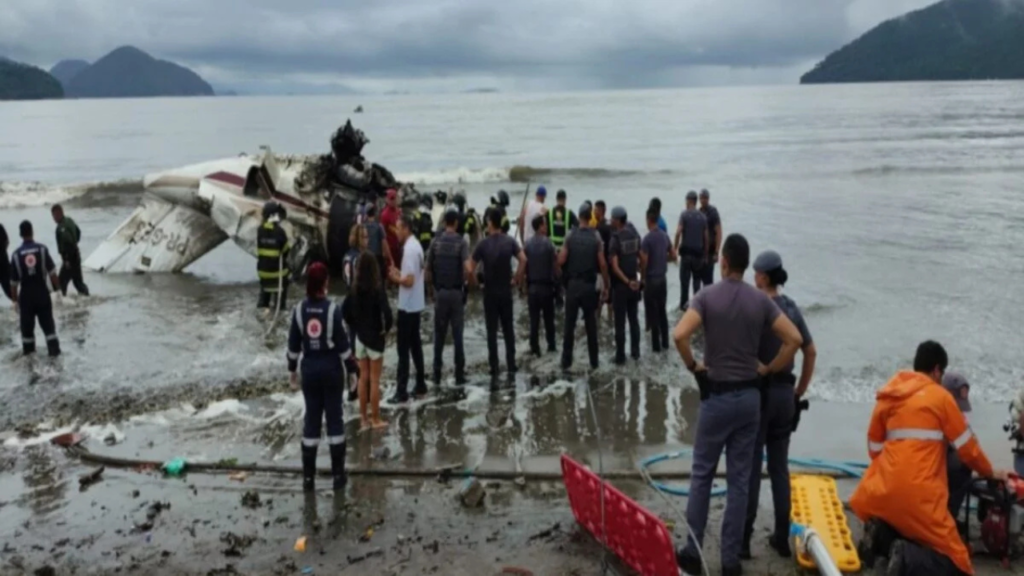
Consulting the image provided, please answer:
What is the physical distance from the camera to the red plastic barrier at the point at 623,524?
5195 mm

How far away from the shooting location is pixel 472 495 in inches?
267

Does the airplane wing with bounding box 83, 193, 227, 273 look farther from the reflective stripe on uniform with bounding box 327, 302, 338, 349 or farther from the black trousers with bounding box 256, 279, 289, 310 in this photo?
the reflective stripe on uniform with bounding box 327, 302, 338, 349

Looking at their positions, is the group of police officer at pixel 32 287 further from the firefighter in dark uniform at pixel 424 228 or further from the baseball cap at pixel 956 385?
the baseball cap at pixel 956 385

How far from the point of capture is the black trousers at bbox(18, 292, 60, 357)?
37.6 feet

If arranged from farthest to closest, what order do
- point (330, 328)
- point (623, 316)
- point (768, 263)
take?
point (623, 316) < point (330, 328) < point (768, 263)

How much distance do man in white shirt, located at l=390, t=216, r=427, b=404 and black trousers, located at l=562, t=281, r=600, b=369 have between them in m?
1.87

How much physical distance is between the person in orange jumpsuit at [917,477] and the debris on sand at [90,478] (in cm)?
588

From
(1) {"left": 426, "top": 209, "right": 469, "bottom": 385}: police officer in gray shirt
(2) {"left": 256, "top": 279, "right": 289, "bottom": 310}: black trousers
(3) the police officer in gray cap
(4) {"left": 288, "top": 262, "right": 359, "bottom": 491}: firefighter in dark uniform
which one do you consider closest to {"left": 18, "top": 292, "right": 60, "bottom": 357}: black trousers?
(2) {"left": 256, "top": 279, "right": 289, "bottom": 310}: black trousers

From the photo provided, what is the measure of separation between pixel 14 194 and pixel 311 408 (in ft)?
118

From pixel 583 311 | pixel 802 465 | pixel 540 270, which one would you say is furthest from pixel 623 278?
pixel 802 465

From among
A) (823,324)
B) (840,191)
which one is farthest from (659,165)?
(823,324)

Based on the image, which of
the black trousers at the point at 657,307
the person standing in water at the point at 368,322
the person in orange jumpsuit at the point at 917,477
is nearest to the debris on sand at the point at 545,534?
the person in orange jumpsuit at the point at 917,477

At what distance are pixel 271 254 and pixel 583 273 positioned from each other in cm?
538

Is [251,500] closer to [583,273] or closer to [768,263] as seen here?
[768,263]
